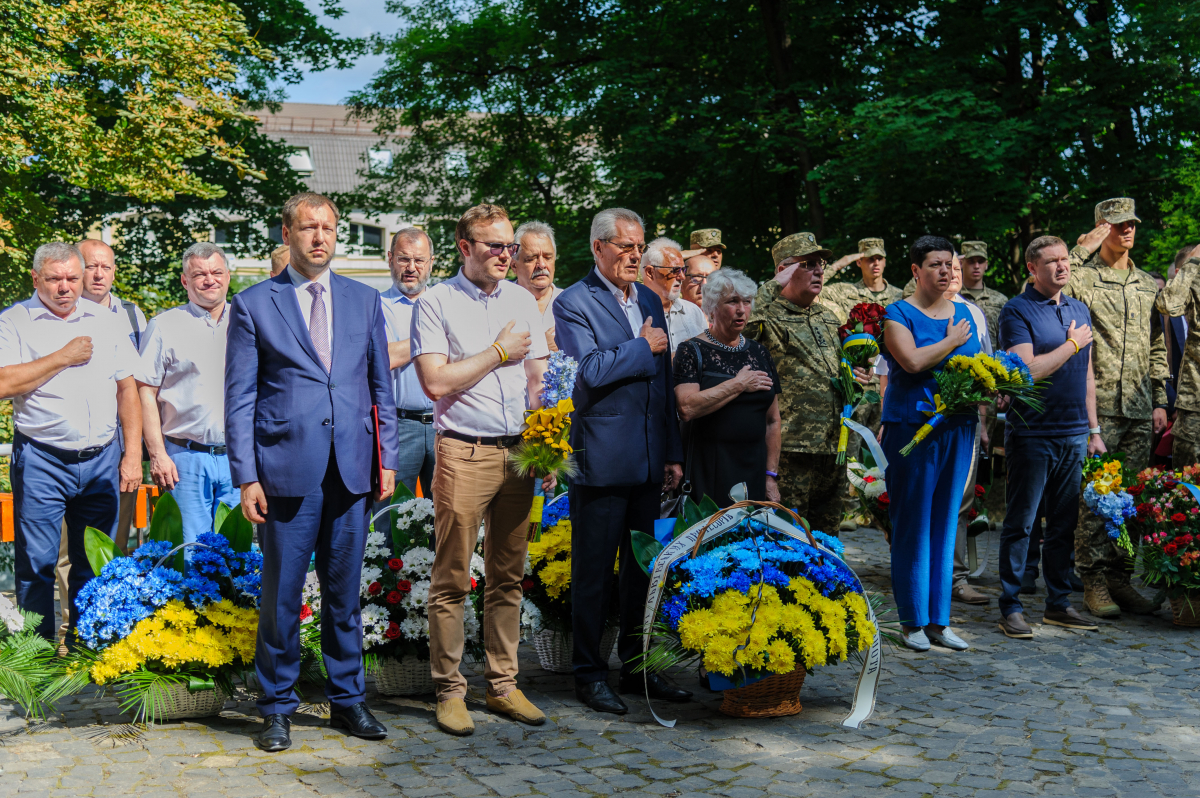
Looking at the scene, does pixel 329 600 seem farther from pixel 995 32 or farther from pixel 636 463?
pixel 995 32

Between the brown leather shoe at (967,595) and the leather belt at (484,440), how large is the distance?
382 cm

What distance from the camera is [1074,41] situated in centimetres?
1406

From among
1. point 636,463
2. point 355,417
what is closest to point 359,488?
point 355,417

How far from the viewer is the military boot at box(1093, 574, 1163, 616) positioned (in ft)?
23.1

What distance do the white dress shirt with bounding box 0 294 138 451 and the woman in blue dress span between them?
4234 millimetres

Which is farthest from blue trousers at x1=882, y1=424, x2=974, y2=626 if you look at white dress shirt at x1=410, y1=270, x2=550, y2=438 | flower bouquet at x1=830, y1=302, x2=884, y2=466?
white dress shirt at x1=410, y1=270, x2=550, y2=438

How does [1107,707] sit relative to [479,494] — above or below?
below

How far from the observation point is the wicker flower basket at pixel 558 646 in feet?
18.5

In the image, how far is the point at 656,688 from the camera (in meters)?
5.18

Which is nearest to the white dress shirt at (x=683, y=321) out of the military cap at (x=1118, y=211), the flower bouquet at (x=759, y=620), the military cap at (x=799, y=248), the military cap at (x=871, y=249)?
the military cap at (x=799, y=248)

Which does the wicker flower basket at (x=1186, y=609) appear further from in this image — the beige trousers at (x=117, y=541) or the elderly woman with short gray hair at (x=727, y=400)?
the beige trousers at (x=117, y=541)

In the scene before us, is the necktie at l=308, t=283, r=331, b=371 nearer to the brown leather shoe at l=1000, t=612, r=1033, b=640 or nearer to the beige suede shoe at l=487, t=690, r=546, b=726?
the beige suede shoe at l=487, t=690, r=546, b=726

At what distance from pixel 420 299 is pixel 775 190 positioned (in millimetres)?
13970

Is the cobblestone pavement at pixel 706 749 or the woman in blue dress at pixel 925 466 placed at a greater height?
the woman in blue dress at pixel 925 466
